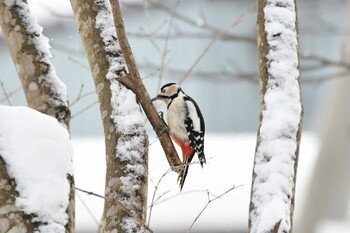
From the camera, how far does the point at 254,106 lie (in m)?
→ 11.0

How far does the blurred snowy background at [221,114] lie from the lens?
704 centimetres

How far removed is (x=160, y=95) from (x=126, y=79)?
1256 millimetres

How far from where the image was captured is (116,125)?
7.00 feet

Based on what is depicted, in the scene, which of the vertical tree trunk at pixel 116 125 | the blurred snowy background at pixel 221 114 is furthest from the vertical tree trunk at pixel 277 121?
the blurred snowy background at pixel 221 114

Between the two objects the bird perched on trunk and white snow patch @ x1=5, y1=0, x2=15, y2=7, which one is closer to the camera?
white snow patch @ x1=5, y1=0, x2=15, y2=7

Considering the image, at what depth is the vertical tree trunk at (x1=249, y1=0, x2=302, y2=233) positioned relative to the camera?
1.83m

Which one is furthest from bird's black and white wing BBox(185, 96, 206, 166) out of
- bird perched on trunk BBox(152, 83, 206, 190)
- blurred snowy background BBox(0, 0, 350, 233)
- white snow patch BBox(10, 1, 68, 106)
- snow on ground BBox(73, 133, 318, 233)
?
snow on ground BBox(73, 133, 318, 233)

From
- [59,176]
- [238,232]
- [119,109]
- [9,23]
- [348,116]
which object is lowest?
[59,176]

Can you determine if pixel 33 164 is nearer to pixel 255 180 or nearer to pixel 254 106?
pixel 255 180

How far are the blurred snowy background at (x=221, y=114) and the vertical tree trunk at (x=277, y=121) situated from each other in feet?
11.5

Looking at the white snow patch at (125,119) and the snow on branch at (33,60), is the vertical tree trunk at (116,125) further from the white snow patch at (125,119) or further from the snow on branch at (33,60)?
the snow on branch at (33,60)

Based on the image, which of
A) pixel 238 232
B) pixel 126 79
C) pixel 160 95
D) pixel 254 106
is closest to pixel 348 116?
pixel 238 232

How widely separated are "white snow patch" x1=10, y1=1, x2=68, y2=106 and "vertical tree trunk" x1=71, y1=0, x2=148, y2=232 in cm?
13

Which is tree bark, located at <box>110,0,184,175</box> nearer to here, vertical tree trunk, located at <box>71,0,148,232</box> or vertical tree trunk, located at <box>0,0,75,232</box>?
vertical tree trunk, located at <box>71,0,148,232</box>
